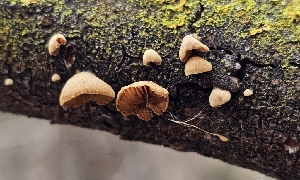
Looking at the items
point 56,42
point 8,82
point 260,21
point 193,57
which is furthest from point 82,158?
point 260,21

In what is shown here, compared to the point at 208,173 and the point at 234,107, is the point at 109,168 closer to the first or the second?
the point at 208,173

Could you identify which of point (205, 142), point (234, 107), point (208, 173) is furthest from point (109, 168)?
point (234, 107)

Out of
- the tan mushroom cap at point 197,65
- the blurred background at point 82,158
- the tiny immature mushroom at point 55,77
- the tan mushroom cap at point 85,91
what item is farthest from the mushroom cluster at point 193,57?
the blurred background at point 82,158

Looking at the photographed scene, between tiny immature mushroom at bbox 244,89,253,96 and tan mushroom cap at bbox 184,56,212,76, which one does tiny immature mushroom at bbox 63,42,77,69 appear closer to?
tan mushroom cap at bbox 184,56,212,76

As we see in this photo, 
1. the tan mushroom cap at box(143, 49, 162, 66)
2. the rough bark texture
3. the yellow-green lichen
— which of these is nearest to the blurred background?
the rough bark texture

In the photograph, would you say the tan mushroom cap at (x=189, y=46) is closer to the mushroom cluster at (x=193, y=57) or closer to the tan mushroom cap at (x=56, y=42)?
the mushroom cluster at (x=193, y=57)

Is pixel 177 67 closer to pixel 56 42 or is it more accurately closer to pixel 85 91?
pixel 85 91
